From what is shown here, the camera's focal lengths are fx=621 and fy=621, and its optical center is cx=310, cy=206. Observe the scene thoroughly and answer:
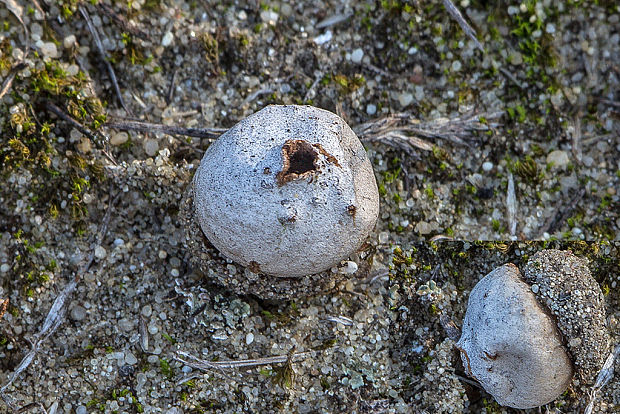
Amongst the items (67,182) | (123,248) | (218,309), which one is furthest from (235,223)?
(67,182)

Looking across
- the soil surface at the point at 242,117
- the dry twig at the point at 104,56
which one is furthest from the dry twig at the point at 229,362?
the dry twig at the point at 104,56

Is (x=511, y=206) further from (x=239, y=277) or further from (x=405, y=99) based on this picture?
(x=239, y=277)

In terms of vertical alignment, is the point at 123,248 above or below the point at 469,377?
above

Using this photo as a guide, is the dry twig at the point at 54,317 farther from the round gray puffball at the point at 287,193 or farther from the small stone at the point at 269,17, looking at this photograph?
the small stone at the point at 269,17

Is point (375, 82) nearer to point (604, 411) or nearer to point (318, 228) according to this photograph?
point (318, 228)

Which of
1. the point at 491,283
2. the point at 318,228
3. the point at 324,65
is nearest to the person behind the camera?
the point at 318,228

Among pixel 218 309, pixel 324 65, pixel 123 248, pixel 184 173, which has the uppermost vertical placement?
pixel 324 65

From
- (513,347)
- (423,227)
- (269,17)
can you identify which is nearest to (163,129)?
(269,17)
